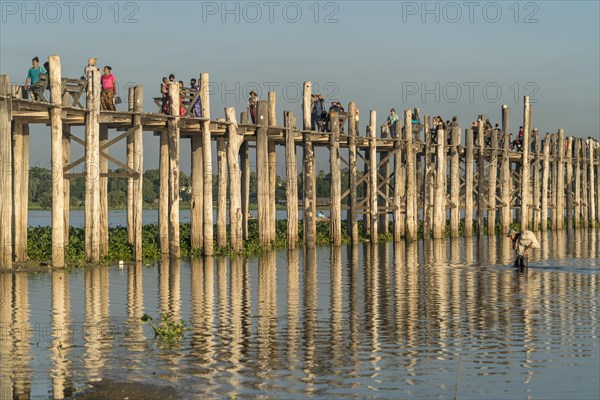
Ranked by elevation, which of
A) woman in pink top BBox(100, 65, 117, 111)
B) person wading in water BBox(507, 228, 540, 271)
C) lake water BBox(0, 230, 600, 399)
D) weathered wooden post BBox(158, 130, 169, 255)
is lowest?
lake water BBox(0, 230, 600, 399)

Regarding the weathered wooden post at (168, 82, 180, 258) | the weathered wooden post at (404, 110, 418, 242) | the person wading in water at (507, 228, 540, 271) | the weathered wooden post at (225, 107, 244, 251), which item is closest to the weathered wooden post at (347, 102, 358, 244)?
the weathered wooden post at (404, 110, 418, 242)

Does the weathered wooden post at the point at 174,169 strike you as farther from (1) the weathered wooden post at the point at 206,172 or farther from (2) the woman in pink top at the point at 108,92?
(2) the woman in pink top at the point at 108,92

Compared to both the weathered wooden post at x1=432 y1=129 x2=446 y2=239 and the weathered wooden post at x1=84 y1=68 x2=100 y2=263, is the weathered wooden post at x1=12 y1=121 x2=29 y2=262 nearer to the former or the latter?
the weathered wooden post at x1=84 y1=68 x2=100 y2=263

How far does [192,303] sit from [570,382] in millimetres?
9628

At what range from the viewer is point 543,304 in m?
22.5

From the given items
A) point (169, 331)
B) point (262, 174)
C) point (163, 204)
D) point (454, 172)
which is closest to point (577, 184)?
point (454, 172)

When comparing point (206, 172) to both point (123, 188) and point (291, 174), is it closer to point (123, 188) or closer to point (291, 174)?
point (291, 174)

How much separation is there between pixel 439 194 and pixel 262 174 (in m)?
12.9

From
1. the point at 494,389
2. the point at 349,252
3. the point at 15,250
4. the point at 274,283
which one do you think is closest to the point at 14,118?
the point at 15,250

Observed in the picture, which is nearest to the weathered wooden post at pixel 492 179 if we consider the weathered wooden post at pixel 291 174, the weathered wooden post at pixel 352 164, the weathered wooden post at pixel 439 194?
the weathered wooden post at pixel 439 194

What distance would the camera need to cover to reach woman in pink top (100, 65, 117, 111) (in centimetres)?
3097

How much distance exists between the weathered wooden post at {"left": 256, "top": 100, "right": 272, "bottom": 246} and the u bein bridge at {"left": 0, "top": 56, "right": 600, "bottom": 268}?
0.10 ft

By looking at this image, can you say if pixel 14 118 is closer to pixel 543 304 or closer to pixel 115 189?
pixel 543 304

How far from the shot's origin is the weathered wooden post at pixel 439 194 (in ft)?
157
